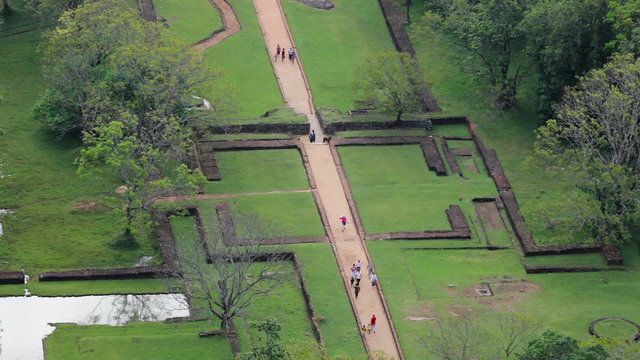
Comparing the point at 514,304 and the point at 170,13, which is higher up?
the point at 170,13

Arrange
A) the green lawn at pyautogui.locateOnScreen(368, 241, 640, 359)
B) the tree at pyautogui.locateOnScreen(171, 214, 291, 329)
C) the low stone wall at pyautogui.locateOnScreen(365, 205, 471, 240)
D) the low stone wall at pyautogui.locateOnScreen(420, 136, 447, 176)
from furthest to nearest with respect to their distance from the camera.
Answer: the low stone wall at pyautogui.locateOnScreen(420, 136, 447, 176), the low stone wall at pyautogui.locateOnScreen(365, 205, 471, 240), the green lawn at pyautogui.locateOnScreen(368, 241, 640, 359), the tree at pyautogui.locateOnScreen(171, 214, 291, 329)

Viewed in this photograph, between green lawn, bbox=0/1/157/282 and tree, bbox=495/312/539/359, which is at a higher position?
green lawn, bbox=0/1/157/282

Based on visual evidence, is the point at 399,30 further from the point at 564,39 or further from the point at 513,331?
the point at 513,331

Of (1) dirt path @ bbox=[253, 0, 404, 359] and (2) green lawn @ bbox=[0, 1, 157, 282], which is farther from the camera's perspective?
(2) green lawn @ bbox=[0, 1, 157, 282]

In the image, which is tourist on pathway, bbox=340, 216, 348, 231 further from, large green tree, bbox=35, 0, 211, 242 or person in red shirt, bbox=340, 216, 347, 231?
large green tree, bbox=35, 0, 211, 242

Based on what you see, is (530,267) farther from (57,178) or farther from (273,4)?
(273,4)

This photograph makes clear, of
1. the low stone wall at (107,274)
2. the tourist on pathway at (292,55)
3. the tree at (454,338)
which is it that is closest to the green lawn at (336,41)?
the tourist on pathway at (292,55)

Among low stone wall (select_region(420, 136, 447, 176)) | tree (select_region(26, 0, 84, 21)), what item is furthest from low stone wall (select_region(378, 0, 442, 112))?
tree (select_region(26, 0, 84, 21))

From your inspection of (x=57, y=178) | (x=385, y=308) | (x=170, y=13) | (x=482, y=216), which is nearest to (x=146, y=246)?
(x=57, y=178)

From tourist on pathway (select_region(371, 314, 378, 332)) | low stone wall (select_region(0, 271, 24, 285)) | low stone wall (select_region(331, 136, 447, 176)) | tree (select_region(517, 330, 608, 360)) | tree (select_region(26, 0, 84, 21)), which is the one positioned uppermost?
tree (select_region(26, 0, 84, 21))
